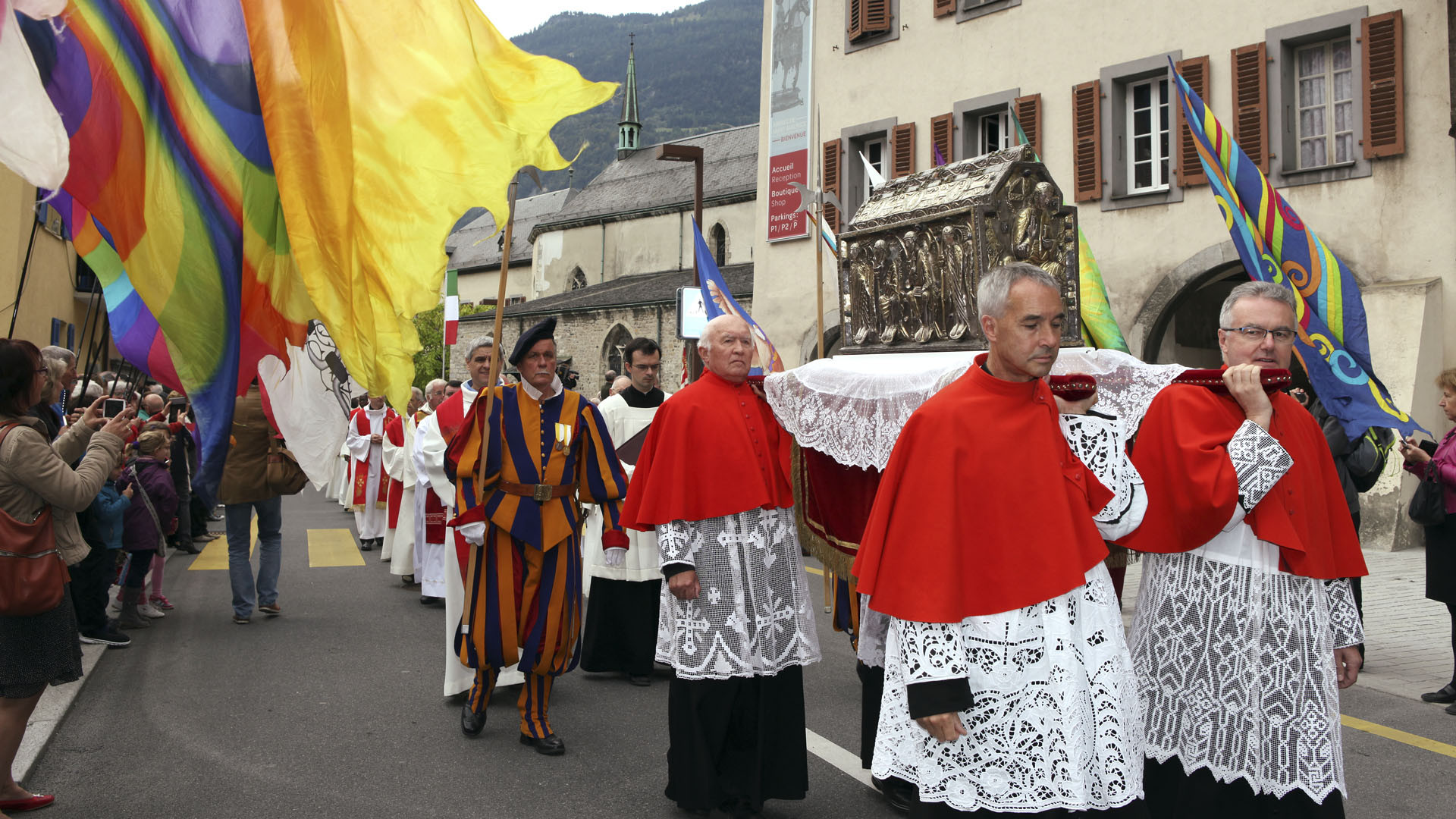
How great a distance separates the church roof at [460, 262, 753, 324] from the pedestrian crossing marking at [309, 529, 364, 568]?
650 inches

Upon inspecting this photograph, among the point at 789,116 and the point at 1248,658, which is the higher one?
the point at 789,116

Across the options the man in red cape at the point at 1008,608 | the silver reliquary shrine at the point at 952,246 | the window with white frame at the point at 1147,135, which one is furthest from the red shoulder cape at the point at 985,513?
the window with white frame at the point at 1147,135

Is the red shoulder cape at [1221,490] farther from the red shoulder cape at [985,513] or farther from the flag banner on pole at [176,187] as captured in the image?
the flag banner on pole at [176,187]

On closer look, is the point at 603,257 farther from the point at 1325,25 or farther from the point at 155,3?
the point at 155,3

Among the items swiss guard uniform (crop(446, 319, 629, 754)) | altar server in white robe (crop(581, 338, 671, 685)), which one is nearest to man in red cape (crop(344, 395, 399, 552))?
altar server in white robe (crop(581, 338, 671, 685))

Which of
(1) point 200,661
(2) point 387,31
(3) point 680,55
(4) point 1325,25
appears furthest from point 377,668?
(3) point 680,55

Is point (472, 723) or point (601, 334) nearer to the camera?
point (472, 723)

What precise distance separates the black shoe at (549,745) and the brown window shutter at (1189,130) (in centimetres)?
1280

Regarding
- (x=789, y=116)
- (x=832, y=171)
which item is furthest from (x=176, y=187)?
(x=832, y=171)

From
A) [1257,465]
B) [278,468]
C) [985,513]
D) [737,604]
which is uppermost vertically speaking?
[1257,465]

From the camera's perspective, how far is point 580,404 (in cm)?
570

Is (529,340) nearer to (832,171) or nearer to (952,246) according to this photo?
(952,246)

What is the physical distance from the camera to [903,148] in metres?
19.1

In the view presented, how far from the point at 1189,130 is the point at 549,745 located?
13.1m
